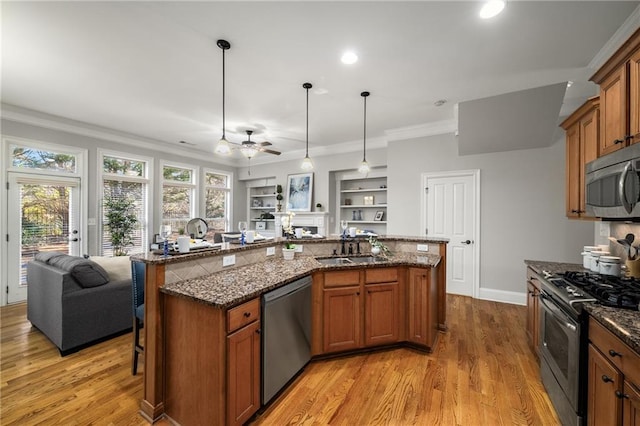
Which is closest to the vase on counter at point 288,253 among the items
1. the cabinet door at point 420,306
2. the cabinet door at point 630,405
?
the cabinet door at point 420,306

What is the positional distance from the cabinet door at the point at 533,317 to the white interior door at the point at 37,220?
683 centimetres

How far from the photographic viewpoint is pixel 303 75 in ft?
10.0

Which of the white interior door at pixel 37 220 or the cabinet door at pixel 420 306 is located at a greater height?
the white interior door at pixel 37 220

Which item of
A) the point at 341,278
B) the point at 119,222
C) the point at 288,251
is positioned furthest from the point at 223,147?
the point at 119,222

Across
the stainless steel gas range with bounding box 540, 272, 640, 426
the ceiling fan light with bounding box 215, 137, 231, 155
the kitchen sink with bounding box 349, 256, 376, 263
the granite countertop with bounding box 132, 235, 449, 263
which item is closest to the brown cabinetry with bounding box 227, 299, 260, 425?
the granite countertop with bounding box 132, 235, 449, 263

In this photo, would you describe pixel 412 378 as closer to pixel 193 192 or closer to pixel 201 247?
pixel 201 247

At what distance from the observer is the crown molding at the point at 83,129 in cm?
410

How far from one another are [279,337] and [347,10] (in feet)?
8.47

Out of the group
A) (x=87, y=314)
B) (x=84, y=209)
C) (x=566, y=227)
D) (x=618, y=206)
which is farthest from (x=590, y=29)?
(x=84, y=209)

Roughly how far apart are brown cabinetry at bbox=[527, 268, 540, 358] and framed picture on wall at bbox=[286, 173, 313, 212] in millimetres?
4617

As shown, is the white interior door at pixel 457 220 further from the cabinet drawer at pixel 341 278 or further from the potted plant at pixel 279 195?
the potted plant at pixel 279 195

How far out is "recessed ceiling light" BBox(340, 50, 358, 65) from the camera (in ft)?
8.55

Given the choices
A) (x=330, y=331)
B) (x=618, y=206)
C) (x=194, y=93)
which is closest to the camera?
(x=618, y=206)

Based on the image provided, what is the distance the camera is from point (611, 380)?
1.30 m
